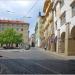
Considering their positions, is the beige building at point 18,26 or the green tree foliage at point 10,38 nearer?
the green tree foliage at point 10,38

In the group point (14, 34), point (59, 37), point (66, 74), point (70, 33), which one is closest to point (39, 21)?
point (14, 34)

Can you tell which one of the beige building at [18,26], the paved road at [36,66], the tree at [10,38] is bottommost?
the paved road at [36,66]

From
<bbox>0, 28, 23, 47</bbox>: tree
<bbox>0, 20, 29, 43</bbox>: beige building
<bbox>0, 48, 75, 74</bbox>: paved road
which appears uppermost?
<bbox>0, 20, 29, 43</bbox>: beige building

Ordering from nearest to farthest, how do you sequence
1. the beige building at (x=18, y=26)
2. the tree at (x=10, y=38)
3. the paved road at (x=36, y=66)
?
the paved road at (x=36, y=66) → the tree at (x=10, y=38) → the beige building at (x=18, y=26)

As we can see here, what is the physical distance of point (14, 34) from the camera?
138 meters

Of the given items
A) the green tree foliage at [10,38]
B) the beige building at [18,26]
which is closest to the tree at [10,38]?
the green tree foliage at [10,38]

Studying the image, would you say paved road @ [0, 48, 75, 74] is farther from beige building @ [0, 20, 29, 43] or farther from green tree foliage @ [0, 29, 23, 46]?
beige building @ [0, 20, 29, 43]

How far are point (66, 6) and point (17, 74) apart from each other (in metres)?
36.5

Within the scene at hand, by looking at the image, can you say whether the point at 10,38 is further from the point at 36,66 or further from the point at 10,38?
the point at 36,66

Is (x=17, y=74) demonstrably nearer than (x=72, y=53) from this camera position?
Yes

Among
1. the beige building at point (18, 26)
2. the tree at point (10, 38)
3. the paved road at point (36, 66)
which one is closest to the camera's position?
the paved road at point (36, 66)

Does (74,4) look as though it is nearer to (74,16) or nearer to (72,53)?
(74,16)

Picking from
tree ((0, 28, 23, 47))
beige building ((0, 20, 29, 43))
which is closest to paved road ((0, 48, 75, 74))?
tree ((0, 28, 23, 47))

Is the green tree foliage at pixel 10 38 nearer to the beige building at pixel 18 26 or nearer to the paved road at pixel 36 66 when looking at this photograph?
the beige building at pixel 18 26
